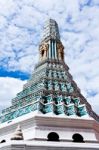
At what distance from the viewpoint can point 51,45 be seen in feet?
116

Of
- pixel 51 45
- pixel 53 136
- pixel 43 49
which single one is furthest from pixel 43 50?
pixel 53 136

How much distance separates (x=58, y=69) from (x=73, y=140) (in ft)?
31.9

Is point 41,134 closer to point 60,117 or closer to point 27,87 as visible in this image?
point 60,117

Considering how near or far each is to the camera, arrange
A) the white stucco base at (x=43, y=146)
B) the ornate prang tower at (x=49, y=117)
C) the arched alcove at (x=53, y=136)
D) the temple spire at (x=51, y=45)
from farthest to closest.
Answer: the temple spire at (x=51, y=45) → the arched alcove at (x=53, y=136) → the ornate prang tower at (x=49, y=117) → the white stucco base at (x=43, y=146)

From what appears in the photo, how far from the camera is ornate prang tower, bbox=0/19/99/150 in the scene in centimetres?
2148

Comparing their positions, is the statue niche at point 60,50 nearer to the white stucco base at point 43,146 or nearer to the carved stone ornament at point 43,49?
the carved stone ornament at point 43,49

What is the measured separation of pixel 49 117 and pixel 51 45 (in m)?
12.4

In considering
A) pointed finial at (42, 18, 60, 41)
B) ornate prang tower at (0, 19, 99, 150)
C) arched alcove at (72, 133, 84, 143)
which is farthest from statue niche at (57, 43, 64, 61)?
arched alcove at (72, 133, 84, 143)

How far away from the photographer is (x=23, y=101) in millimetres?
28844

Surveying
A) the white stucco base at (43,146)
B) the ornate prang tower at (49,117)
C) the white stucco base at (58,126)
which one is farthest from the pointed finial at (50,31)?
the white stucco base at (43,146)

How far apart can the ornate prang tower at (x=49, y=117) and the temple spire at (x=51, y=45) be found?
63.5 inches

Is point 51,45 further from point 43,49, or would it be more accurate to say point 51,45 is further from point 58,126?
point 58,126

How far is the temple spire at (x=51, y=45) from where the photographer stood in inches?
1366

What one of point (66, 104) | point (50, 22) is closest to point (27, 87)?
point (66, 104)
